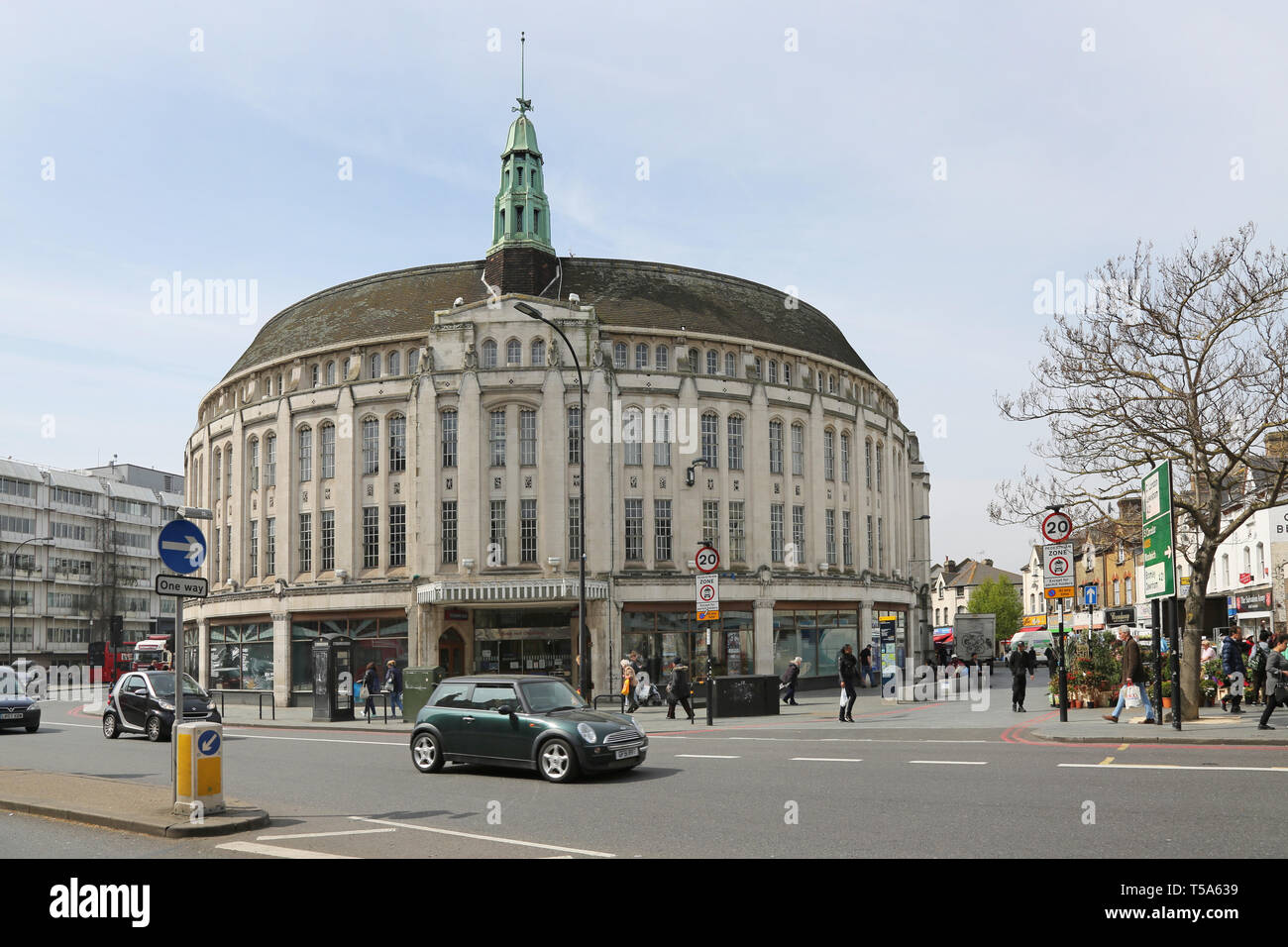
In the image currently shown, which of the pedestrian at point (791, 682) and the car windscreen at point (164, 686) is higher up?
the car windscreen at point (164, 686)

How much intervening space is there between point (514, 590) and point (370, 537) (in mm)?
7514

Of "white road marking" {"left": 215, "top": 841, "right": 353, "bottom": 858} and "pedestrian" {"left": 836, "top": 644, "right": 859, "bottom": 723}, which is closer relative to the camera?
"white road marking" {"left": 215, "top": 841, "right": 353, "bottom": 858}

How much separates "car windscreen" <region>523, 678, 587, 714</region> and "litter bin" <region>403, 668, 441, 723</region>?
479 inches

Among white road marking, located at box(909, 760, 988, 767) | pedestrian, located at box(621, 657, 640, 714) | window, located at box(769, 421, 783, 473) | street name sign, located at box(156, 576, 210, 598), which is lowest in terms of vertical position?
pedestrian, located at box(621, 657, 640, 714)

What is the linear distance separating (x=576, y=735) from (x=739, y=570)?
31055 mm

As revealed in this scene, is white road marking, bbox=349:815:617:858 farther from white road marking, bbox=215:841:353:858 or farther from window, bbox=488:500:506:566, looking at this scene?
window, bbox=488:500:506:566

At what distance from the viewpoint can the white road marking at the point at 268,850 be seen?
9.46 meters

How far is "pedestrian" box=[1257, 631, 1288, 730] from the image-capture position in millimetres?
18531

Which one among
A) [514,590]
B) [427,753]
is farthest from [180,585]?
[514,590]

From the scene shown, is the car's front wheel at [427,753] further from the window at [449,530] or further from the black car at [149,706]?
the window at [449,530]

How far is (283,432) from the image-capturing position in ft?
158

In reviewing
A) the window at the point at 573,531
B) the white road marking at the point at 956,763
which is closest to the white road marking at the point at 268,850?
the white road marking at the point at 956,763

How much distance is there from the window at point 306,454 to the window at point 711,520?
16.8 meters

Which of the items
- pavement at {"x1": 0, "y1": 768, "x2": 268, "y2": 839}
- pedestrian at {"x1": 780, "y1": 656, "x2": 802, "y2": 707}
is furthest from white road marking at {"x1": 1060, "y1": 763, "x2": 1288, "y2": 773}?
pedestrian at {"x1": 780, "y1": 656, "x2": 802, "y2": 707}
